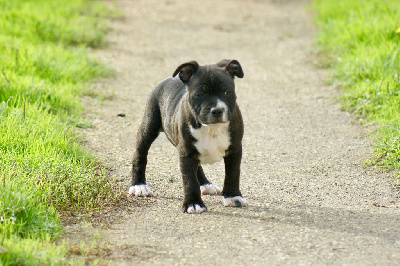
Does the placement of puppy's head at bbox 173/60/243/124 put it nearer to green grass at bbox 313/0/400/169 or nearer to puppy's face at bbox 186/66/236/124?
puppy's face at bbox 186/66/236/124

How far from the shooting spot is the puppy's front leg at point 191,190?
241 inches

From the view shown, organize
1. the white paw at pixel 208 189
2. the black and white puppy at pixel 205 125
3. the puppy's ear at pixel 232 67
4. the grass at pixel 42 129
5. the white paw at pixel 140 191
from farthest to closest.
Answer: the white paw at pixel 208 189, the white paw at pixel 140 191, the puppy's ear at pixel 232 67, the black and white puppy at pixel 205 125, the grass at pixel 42 129

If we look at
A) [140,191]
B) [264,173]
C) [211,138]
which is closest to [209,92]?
[211,138]

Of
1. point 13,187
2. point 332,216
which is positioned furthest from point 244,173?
point 13,187

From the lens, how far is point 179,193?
22.3 feet

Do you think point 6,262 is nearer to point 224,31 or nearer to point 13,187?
point 13,187

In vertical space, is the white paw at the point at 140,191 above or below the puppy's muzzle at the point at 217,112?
below

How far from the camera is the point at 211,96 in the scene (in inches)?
233

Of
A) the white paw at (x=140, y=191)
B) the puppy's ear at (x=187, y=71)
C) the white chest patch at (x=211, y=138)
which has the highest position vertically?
the puppy's ear at (x=187, y=71)

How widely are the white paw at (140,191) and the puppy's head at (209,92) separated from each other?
43.1 inches

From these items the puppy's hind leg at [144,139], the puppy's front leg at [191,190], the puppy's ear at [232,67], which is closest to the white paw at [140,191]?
the puppy's hind leg at [144,139]

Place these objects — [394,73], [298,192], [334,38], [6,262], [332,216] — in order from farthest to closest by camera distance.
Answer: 1. [334,38]
2. [394,73]
3. [298,192]
4. [332,216]
5. [6,262]

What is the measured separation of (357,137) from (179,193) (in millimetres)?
2850

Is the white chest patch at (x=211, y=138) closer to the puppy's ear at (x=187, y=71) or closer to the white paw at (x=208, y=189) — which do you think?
the puppy's ear at (x=187, y=71)
